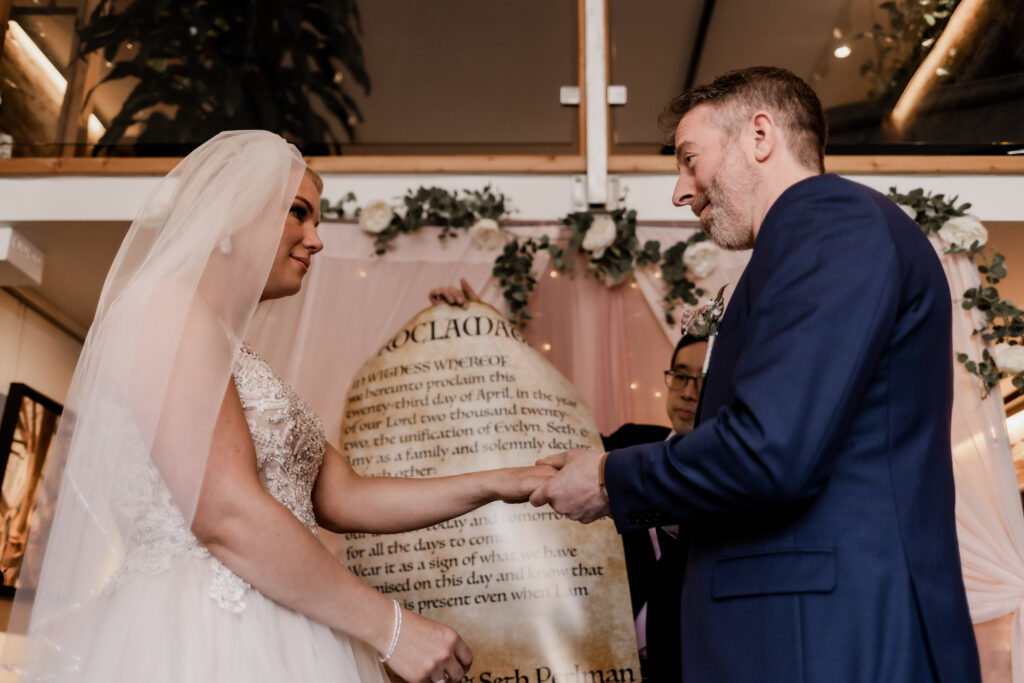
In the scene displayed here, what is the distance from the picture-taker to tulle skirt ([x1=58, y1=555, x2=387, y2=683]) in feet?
5.30

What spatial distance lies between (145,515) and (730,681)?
109 centimetres

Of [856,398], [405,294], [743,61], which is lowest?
[856,398]

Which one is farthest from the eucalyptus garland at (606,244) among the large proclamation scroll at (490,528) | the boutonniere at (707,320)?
the large proclamation scroll at (490,528)

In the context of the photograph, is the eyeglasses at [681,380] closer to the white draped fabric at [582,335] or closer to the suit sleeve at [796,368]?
the white draped fabric at [582,335]

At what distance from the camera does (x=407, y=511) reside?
7.44 feet

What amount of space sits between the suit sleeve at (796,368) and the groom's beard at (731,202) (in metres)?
0.29

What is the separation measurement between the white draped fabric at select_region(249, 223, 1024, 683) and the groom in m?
2.37

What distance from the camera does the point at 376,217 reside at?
412cm

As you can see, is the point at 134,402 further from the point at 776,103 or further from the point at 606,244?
the point at 606,244

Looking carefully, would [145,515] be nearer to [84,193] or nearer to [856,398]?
[856,398]

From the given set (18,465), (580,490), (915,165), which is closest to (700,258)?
(915,165)

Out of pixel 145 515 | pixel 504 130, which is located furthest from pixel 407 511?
pixel 504 130

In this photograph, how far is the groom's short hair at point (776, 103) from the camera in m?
1.87

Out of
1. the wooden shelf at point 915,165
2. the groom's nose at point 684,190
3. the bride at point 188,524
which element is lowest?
the bride at point 188,524
